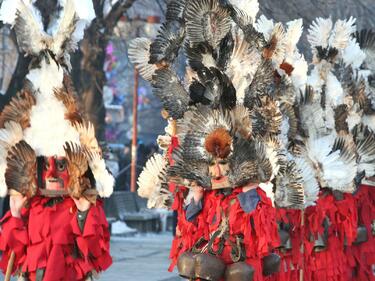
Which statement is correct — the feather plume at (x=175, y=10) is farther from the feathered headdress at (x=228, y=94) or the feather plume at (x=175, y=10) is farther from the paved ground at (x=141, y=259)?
the paved ground at (x=141, y=259)

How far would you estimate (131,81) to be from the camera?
5278 centimetres

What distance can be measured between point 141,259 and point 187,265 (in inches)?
378

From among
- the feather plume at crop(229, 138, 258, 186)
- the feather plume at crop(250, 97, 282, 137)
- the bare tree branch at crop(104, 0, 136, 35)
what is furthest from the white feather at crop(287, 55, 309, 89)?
the bare tree branch at crop(104, 0, 136, 35)

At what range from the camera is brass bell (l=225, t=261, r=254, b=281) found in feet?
36.0

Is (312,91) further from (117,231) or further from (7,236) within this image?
(117,231)

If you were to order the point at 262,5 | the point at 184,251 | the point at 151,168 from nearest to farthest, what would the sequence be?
the point at 184,251, the point at 151,168, the point at 262,5

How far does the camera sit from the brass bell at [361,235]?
612 inches

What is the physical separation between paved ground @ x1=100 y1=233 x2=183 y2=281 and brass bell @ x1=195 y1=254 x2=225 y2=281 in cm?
602

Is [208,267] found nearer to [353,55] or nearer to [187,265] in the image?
[187,265]

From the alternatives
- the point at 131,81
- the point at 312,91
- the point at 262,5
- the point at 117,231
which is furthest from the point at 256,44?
the point at 131,81

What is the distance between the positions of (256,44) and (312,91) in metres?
3.42

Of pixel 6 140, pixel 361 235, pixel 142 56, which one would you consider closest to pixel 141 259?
pixel 361 235

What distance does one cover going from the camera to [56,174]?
11.9 metres

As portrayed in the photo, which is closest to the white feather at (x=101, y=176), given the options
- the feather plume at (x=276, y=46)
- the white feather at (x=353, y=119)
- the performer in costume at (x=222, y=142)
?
the performer in costume at (x=222, y=142)
